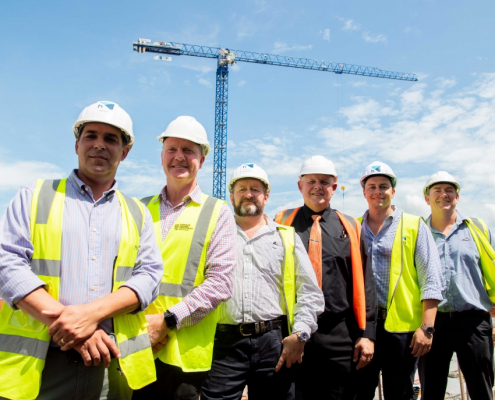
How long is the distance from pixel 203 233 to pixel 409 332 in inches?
94.0

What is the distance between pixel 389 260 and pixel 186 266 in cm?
228

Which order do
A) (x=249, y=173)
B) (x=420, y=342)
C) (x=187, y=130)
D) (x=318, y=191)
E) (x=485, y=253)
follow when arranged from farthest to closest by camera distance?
(x=485, y=253)
(x=318, y=191)
(x=420, y=342)
(x=249, y=173)
(x=187, y=130)

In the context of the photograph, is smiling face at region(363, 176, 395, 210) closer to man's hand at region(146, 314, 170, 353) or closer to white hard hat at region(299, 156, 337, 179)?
white hard hat at region(299, 156, 337, 179)

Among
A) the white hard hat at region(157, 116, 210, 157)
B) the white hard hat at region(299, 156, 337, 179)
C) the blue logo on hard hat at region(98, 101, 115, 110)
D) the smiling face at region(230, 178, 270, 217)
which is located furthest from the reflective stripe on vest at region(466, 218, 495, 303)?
the blue logo on hard hat at region(98, 101, 115, 110)

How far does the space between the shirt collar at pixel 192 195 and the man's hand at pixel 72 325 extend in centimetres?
117

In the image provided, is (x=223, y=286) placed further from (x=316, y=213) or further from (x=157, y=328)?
(x=316, y=213)

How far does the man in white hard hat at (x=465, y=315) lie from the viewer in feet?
13.5

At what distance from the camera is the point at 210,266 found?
2.73 m

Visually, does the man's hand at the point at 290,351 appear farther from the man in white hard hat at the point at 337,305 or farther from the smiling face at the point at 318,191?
the smiling face at the point at 318,191

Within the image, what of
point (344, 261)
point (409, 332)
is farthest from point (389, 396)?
point (344, 261)

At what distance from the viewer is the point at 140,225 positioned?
2459 millimetres

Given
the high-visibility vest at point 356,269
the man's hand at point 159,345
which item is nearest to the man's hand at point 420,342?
the high-visibility vest at point 356,269

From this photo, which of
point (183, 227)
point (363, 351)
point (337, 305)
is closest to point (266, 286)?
point (337, 305)

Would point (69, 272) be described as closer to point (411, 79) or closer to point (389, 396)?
point (389, 396)
